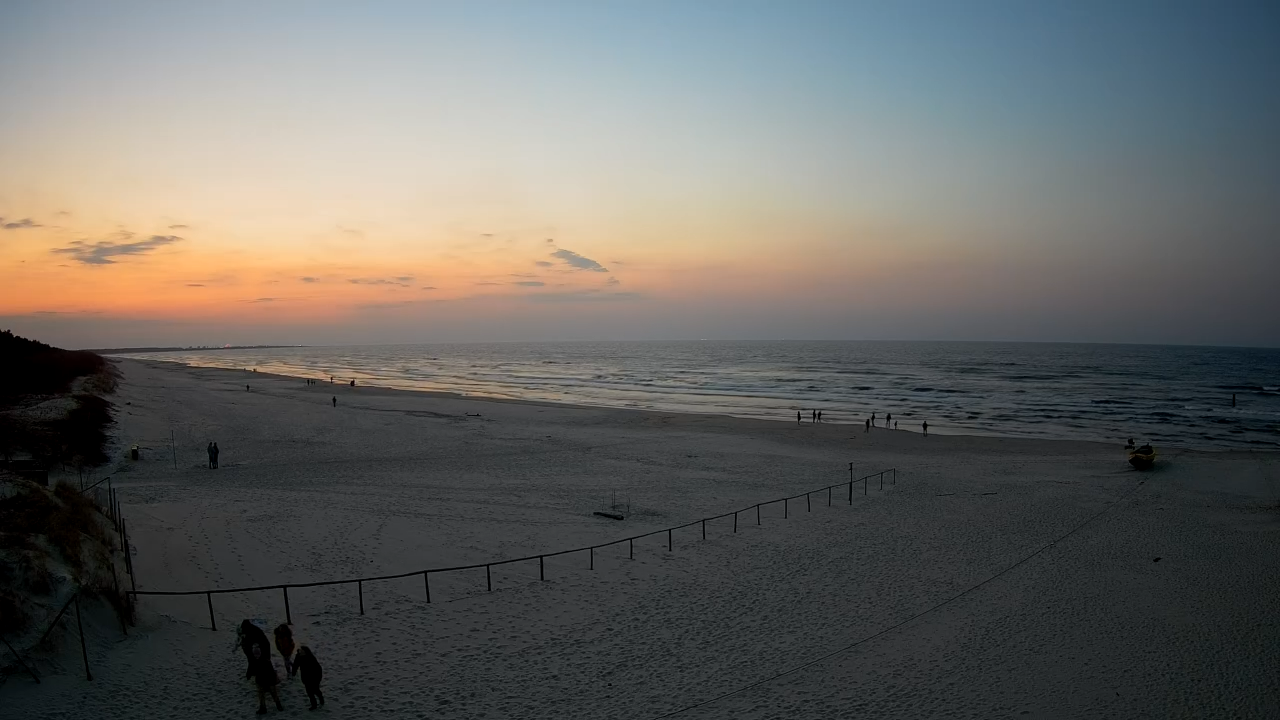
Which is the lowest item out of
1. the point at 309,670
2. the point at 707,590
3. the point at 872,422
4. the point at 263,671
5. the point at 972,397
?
the point at 707,590

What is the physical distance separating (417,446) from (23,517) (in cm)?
2251

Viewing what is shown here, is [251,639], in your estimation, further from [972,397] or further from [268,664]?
[972,397]

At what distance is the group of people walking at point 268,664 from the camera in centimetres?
933

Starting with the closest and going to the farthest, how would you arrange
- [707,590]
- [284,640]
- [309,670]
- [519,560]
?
[309,670], [284,640], [519,560], [707,590]

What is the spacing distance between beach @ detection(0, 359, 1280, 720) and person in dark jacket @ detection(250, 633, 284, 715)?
1.54 feet

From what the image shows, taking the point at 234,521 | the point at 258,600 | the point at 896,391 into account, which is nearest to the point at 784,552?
the point at 258,600

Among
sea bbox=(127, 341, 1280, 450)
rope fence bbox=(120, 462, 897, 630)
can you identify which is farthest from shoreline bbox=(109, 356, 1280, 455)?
rope fence bbox=(120, 462, 897, 630)

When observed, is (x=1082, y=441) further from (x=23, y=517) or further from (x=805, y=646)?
(x=23, y=517)

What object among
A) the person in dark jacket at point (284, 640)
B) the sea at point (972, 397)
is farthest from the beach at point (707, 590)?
the sea at point (972, 397)

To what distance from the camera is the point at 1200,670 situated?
11891 mm

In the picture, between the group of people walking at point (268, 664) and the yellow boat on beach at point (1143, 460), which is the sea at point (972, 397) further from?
the group of people walking at point (268, 664)

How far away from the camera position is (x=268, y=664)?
30.7 feet

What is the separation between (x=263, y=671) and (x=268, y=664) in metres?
0.11

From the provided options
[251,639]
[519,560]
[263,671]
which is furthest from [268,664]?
[519,560]
